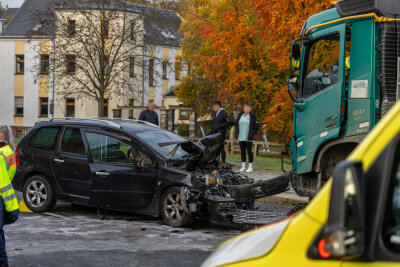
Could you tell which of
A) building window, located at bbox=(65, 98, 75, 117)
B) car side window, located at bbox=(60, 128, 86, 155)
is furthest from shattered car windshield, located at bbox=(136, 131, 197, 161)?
building window, located at bbox=(65, 98, 75, 117)

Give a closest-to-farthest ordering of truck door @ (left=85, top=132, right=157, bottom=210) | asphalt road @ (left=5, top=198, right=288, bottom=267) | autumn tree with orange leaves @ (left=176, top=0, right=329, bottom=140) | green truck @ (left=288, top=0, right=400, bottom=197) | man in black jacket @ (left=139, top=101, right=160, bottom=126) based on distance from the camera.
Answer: asphalt road @ (left=5, top=198, right=288, bottom=267), green truck @ (left=288, top=0, right=400, bottom=197), truck door @ (left=85, top=132, right=157, bottom=210), man in black jacket @ (left=139, top=101, right=160, bottom=126), autumn tree with orange leaves @ (left=176, top=0, right=329, bottom=140)

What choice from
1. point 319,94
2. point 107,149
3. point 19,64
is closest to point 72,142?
point 107,149

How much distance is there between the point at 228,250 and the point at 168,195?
7.05 meters

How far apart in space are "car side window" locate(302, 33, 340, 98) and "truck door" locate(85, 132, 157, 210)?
9.11 feet

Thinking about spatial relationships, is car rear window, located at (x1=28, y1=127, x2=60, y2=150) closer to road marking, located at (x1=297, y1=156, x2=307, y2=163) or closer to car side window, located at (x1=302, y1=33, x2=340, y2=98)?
road marking, located at (x1=297, y1=156, x2=307, y2=163)

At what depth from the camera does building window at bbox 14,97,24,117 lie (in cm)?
6269

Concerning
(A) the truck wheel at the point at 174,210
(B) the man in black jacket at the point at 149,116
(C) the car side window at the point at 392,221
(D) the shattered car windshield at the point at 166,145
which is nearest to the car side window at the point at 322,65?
(D) the shattered car windshield at the point at 166,145

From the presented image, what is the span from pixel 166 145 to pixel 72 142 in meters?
1.69

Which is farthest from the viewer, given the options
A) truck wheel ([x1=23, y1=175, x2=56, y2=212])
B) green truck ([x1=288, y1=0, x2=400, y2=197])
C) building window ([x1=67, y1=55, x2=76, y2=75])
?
building window ([x1=67, y1=55, x2=76, y2=75])

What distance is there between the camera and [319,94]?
9.85 meters

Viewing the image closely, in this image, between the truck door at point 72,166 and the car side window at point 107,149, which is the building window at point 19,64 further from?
the car side window at point 107,149

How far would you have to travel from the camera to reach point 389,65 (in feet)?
28.7

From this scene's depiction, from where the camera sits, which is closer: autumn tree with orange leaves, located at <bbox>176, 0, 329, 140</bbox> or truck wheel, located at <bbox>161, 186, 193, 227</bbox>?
truck wheel, located at <bbox>161, 186, 193, 227</bbox>

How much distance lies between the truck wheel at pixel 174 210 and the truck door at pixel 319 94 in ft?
6.31
